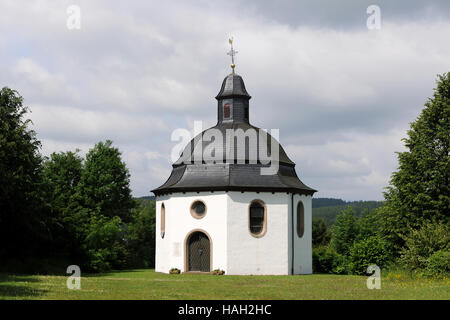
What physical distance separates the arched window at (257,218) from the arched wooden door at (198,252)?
123 inches

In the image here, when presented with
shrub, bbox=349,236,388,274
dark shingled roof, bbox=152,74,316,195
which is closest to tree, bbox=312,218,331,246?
dark shingled roof, bbox=152,74,316,195

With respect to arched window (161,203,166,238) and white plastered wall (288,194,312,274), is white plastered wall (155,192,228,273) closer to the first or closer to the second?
arched window (161,203,166,238)

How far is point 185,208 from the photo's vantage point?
36.3 meters

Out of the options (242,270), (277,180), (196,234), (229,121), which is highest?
(229,121)

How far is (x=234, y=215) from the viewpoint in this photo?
3494 centimetres

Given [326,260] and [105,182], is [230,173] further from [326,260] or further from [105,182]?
[105,182]

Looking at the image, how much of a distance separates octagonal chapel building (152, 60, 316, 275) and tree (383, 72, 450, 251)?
6.39 metres

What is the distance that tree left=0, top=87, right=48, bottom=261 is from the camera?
3026 centimetres

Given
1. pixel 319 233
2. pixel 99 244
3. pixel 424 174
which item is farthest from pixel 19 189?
pixel 319 233
